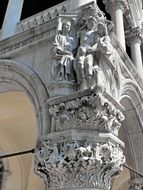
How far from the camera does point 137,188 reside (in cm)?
638

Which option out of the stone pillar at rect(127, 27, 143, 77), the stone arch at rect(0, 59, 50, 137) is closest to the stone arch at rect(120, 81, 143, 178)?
the stone arch at rect(0, 59, 50, 137)

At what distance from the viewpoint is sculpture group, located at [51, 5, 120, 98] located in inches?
180

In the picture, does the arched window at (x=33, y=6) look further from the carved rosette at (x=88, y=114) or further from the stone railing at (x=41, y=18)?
the carved rosette at (x=88, y=114)

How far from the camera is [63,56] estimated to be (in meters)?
4.82

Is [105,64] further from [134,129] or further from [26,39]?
[134,129]

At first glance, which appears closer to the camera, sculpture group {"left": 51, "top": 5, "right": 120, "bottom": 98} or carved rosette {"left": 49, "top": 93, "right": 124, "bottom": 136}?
carved rosette {"left": 49, "top": 93, "right": 124, "bottom": 136}

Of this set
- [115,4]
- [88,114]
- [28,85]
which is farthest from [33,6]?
Answer: [88,114]

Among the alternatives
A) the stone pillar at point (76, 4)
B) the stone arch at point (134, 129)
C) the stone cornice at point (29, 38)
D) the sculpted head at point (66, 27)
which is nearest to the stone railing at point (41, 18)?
the stone pillar at point (76, 4)

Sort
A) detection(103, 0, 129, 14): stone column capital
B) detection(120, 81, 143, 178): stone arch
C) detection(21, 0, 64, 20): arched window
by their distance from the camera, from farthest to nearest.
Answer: detection(21, 0, 64, 20): arched window < detection(103, 0, 129, 14): stone column capital < detection(120, 81, 143, 178): stone arch

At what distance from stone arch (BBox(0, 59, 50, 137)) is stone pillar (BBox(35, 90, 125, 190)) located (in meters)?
0.28

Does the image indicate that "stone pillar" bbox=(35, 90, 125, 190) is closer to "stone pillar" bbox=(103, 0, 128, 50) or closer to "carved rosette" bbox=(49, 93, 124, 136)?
"carved rosette" bbox=(49, 93, 124, 136)

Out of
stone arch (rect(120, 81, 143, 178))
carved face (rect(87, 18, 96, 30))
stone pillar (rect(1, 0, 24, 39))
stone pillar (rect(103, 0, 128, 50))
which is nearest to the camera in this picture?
carved face (rect(87, 18, 96, 30))

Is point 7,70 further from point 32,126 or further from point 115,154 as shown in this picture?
point 32,126

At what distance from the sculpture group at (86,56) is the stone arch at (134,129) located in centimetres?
150
